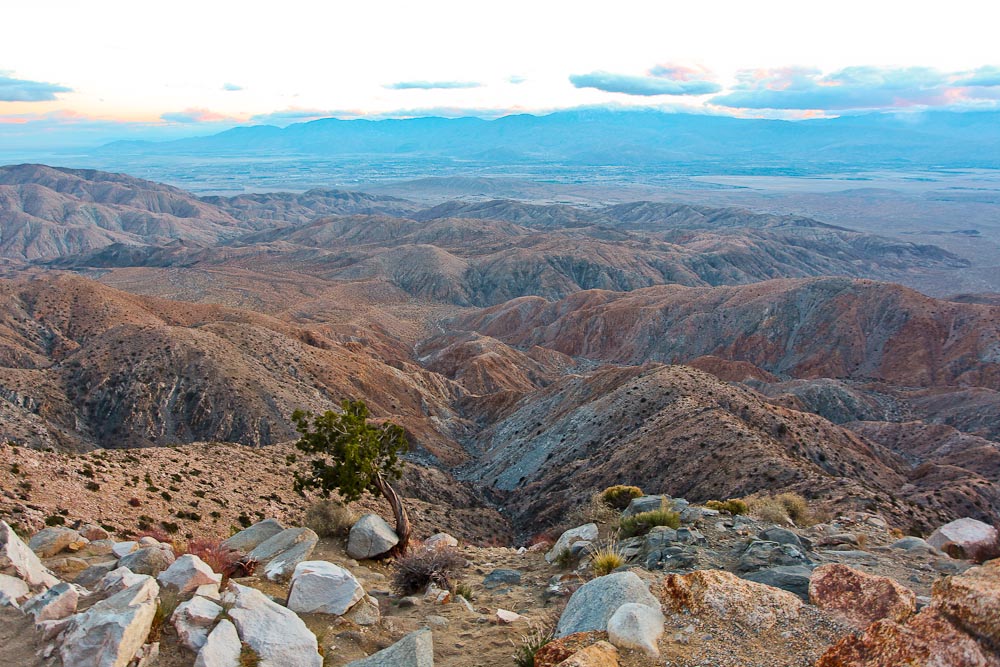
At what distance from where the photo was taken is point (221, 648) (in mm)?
8500

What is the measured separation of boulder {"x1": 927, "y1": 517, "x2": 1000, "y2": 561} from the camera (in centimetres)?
1519

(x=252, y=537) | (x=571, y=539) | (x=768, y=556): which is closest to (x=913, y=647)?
(x=768, y=556)

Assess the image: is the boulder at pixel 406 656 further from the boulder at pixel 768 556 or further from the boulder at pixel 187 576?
the boulder at pixel 768 556

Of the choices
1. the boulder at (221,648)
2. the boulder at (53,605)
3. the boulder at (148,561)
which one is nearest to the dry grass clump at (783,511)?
the boulder at (221,648)

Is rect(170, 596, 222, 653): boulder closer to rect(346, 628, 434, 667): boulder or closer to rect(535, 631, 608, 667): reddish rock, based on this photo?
rect(346, 628, 434, 667): boulder

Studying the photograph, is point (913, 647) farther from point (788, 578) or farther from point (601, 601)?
point (601, 601)

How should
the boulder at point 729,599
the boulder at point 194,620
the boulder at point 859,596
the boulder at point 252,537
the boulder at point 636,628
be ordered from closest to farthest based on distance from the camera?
the boulder at point 636,628 < the boulder at point 859,596 < the boulder at point 194,620 < the boulder at point 729,599 < the boulder at point 252,537

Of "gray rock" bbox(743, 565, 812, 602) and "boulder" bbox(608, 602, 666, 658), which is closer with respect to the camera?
"boulder" bbox(608, 602, 666, 658)

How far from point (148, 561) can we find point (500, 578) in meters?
7.19

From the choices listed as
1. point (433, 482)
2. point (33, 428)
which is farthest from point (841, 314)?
point (33, 428)

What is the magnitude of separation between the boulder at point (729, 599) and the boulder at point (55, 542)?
12169 millimetres

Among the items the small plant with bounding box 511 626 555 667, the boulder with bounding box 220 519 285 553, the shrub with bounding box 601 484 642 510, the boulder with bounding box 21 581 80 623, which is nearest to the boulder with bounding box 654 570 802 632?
the small plant with bounding box 511 626 555 667

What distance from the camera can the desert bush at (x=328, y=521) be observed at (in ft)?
52.9

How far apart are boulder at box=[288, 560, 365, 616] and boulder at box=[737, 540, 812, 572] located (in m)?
7.43
